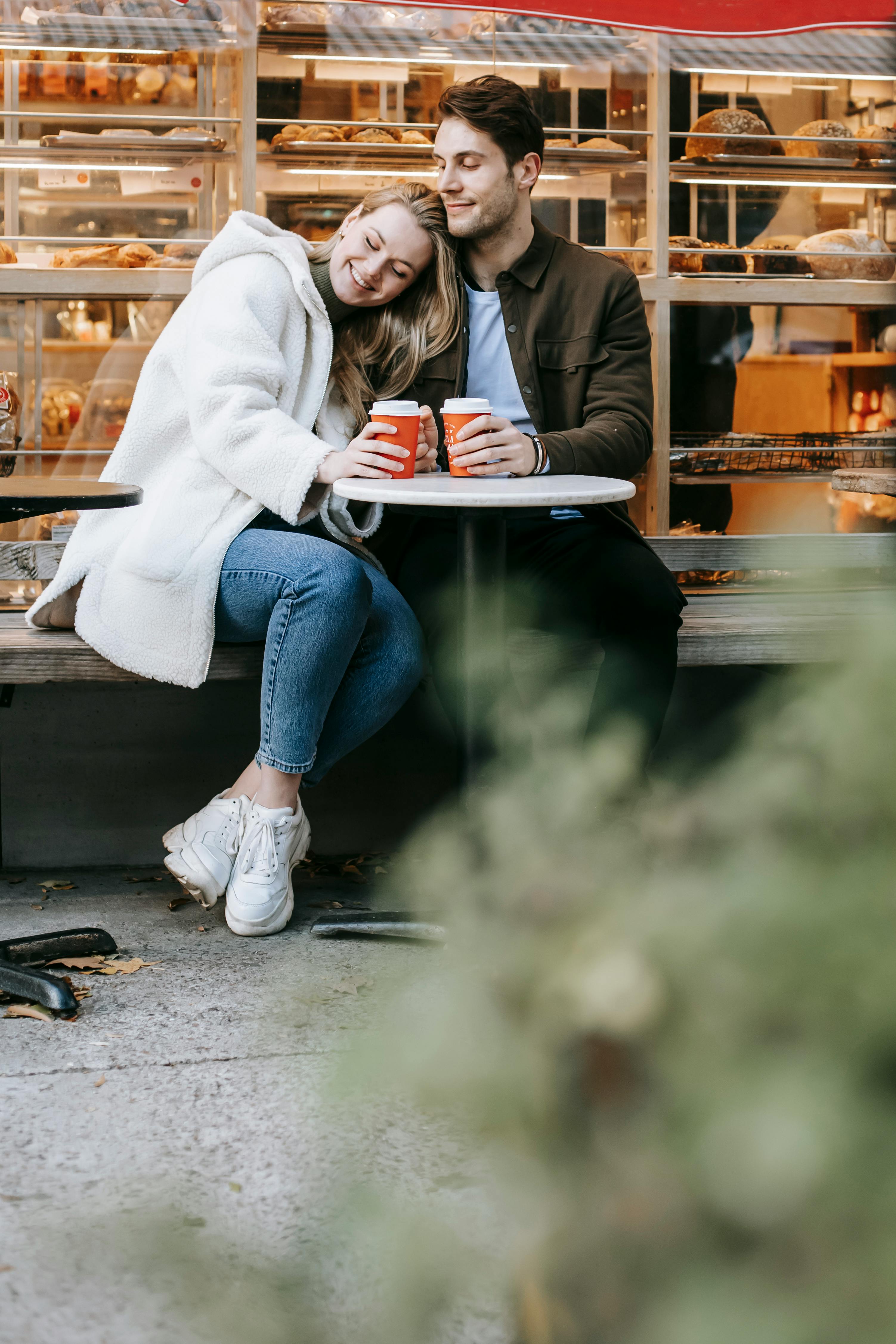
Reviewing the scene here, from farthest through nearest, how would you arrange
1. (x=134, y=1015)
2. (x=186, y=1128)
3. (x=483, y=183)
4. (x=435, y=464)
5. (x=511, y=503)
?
(x=483, y=183) < (x=435, y=464) < (x=134, y=1015) < (x=511, y=503) < (x=186, y=1128)

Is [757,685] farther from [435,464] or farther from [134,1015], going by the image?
[435,464]

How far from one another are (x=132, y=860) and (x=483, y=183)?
5.80 feet

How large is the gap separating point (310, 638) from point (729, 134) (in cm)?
305

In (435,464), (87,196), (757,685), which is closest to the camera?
(757,685)

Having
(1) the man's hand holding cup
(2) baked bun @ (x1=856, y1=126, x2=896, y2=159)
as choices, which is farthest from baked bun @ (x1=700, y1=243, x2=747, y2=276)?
(1) the man's hand holding cup

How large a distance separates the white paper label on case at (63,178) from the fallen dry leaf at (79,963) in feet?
9.75

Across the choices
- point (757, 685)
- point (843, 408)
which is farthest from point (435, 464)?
point (843, 408)

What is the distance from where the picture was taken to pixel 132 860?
3.02 metres

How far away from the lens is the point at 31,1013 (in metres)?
2.09

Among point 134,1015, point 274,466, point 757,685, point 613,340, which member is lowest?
point 134,1015

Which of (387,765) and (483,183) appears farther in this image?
(387,765)

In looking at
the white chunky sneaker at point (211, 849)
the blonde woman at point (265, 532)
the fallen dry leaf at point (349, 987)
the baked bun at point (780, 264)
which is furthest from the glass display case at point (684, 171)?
the fallen dry leaf at point (349, 987)

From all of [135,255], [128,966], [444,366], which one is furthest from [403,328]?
[135,255]

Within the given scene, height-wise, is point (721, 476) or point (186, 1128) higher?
point (721, 476)
